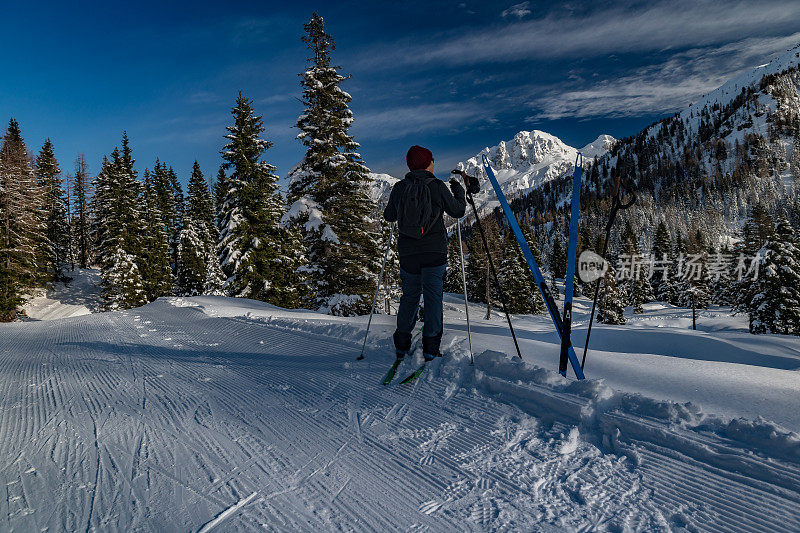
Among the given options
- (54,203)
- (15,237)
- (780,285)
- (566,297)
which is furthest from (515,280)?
(54,203)

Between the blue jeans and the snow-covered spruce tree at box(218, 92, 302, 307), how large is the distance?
63.3 ft

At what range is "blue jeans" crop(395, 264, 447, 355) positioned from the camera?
4.13 metres

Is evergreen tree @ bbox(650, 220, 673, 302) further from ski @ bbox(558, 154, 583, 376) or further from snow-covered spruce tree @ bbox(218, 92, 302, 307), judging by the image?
ski @ bbox(558, 154, 583, 376)

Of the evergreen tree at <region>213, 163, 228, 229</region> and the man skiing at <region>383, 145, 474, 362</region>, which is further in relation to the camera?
the evergreen tree at <region>213, 163, 228, 229</region>

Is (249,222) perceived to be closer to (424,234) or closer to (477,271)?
(424,234)

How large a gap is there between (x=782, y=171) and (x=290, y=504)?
731 feet

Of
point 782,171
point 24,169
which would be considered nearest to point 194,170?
point 24,169

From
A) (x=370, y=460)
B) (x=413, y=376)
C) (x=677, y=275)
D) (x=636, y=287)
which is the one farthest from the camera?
(x=636, y=287)

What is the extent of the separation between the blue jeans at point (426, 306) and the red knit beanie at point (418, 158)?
1.12 m

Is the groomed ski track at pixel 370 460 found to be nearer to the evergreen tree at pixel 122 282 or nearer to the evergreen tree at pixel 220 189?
the evergreen tree at pixel 220 189

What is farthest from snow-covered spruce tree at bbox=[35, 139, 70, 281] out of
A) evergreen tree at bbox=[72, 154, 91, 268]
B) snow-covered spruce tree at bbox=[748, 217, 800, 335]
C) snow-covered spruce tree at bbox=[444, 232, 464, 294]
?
snow-covered spruce tree at bbox=[748, 217, 800, 335]

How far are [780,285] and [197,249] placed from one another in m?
46.6

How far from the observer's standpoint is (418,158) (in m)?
4.18

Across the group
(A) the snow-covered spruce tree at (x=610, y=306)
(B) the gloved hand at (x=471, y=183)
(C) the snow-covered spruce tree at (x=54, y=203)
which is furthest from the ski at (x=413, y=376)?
(C) the snow-covered spruce tree at (x=54, y=203)
